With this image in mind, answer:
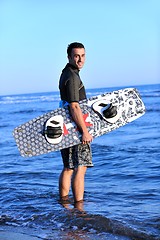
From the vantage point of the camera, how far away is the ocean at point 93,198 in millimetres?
3906

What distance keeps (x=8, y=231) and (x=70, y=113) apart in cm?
137

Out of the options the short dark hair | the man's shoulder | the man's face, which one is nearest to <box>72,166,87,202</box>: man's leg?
the man's shoulder

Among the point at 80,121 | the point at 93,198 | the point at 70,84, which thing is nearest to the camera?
the point at 70,84

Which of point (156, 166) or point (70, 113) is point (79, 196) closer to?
point (70, 113)

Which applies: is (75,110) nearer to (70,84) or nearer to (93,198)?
(70,84)

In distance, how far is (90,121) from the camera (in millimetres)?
4781

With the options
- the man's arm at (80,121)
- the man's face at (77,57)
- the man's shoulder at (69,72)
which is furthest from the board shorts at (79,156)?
the man's face at (77,57)

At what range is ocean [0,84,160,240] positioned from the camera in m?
3.91

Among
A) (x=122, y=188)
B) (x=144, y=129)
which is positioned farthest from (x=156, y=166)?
(x=144, y=129)

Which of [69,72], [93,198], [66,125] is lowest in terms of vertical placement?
[93,198]

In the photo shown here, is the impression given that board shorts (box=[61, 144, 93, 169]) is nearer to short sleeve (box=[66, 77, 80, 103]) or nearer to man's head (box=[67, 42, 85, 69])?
short sleeve (box=[66, 77, 80, 103])

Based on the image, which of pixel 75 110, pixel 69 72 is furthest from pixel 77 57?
pixel 75 110

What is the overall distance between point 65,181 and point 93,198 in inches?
18.4

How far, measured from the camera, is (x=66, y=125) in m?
4.68
